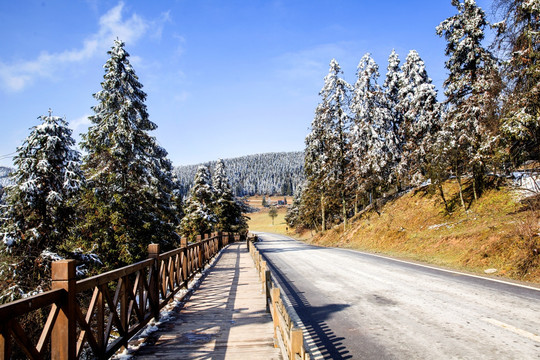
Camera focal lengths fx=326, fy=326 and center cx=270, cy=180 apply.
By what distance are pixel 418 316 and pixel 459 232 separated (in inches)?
466

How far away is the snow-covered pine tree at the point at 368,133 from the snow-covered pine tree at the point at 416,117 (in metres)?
2.12

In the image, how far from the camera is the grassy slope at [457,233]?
36.3ft

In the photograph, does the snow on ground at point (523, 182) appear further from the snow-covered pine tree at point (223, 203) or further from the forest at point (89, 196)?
the snow-covered pine tree at point (223, 203)

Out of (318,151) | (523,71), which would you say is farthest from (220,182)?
(523,71)

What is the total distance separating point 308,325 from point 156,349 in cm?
277

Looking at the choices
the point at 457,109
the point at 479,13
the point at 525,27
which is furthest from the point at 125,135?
the point at 479,13

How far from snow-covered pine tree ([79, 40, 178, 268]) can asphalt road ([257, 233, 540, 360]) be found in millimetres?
10451

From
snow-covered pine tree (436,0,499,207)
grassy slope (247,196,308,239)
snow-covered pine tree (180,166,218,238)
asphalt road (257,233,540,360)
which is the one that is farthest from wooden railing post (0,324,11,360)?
grassy slope (247,196,308,239)

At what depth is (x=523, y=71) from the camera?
1166 cm

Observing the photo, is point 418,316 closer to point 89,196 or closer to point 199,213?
point 89,196

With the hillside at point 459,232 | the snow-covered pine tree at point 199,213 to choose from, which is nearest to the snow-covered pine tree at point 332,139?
the hillside at point 459,232

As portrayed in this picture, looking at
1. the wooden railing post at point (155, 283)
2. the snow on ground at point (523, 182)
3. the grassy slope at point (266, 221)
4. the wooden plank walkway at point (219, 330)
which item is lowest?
the grassy slope at point (266, 221)

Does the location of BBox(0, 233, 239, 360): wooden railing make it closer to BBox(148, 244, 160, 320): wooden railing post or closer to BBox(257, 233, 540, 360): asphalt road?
BBox(148, 244, 160, 320): wooden railing post

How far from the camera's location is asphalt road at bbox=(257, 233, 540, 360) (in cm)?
487
